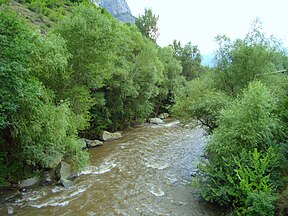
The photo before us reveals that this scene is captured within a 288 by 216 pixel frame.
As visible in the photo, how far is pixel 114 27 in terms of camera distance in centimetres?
1925

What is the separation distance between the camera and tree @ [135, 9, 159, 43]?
51438 mm

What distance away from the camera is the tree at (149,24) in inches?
2025

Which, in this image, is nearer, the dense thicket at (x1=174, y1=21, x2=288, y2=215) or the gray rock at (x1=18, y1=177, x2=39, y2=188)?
the dense thicket at (x1=174, y1=21, x2=288, y2=215)

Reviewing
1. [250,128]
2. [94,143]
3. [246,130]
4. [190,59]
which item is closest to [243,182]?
[246,130]

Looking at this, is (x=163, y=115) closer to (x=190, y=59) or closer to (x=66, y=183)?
(x=190, y=59)

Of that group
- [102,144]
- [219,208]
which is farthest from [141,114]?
[219,208]

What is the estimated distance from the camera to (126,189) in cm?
1403

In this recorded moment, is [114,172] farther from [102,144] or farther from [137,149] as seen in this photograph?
[102,144]

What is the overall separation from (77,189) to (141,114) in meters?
20.1

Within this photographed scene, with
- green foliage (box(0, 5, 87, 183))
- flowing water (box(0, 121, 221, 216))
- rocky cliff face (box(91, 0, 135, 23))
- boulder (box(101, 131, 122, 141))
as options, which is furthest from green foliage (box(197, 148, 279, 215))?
rocky cliff face (box(91, 0, 135, 23))

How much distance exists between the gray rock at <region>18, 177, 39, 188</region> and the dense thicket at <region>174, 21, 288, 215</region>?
30.5ft

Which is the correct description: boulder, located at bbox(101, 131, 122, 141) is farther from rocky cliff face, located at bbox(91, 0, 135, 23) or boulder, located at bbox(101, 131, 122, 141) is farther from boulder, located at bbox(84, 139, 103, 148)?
rocky cliff face, located at bbox(91, 0, 135, 23)

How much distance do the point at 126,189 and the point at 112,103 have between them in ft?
49.3

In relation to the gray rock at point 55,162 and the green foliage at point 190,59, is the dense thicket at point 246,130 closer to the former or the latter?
the gray rock at point 55,162
